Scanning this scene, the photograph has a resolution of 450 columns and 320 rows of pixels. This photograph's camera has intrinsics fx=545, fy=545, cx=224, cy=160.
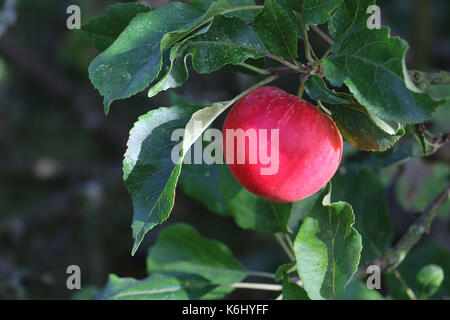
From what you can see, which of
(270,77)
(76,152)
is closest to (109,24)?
(270,77)

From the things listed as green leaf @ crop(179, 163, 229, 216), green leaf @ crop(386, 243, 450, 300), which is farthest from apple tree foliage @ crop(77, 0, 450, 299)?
green leaf @ crop(386, 243, 450, 300)

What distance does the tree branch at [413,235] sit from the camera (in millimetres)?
845

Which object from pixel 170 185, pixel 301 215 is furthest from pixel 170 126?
pixel 301 215

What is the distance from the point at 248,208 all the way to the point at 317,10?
1.28ft

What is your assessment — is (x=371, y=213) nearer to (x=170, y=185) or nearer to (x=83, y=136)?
(x=170, y=185)

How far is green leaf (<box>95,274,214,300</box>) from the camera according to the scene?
823 mm

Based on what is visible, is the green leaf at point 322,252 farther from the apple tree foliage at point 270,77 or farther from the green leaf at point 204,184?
the green leaf at point 204,184

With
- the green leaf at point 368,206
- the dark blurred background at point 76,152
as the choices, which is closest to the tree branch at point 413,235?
the green leaf at point 368,206

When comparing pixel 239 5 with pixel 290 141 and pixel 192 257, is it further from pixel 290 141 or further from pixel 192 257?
pixel 192 257

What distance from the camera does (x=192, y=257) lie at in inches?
39.1

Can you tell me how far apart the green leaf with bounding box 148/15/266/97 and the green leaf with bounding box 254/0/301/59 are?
0.06 feet

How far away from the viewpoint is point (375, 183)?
0.94m

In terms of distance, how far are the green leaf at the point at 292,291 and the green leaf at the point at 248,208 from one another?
140 millimetres

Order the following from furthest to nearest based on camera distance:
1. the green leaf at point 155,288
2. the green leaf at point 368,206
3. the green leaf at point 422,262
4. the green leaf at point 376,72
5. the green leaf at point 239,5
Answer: the green leaf at point 422,262, the green leaf at point 368,206, the green leaf at point 155,288, the green leaf at point 239,5, the green leaf at point 376,72
